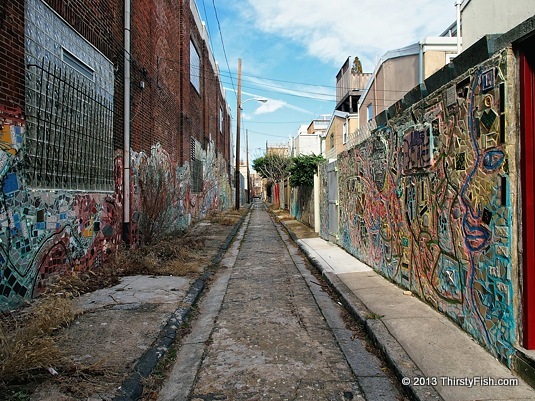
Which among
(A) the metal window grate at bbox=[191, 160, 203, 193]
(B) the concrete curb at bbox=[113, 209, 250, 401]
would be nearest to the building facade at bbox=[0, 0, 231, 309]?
(B) the concrete curb at bbox=[113, 209, 250, 401]

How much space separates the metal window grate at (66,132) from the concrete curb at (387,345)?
15.2 feet

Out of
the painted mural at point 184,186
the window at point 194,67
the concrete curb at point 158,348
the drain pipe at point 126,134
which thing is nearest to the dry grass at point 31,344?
the concrete curb at point 158,348

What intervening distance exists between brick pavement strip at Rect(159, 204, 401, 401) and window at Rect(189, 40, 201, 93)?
1432 centimetres

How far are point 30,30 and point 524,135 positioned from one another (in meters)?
5.96

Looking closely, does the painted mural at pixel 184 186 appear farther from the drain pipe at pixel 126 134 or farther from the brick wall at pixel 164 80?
the drain pipe at pixel 126 134

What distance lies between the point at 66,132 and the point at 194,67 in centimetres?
1459

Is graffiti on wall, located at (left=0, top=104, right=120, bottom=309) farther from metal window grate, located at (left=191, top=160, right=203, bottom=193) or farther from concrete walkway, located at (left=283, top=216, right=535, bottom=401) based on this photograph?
metal window grate, located at (left=191, top=160, right=203, bottom=193)

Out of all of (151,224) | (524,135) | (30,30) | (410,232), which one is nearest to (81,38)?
(30,30)

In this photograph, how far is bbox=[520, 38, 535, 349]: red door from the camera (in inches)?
124

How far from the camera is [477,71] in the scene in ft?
12.3

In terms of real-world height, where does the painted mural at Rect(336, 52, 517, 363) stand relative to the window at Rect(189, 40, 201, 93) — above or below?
below

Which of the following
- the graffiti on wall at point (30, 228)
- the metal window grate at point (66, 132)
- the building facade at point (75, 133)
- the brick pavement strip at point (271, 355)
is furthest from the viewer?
the metal window grate at point (66, 132)

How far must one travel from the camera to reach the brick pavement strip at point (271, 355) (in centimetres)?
345

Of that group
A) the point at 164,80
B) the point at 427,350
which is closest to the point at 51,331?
the point at 427,350
